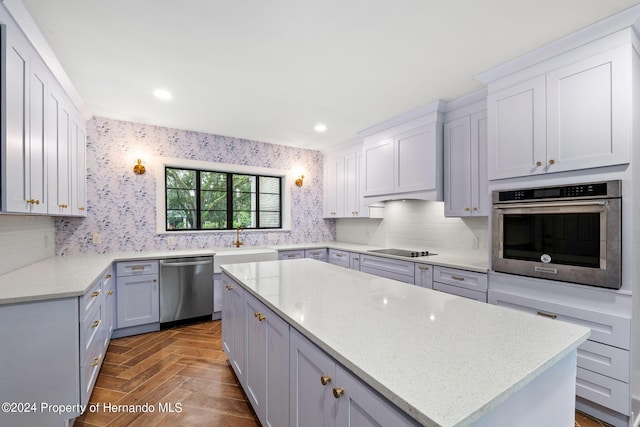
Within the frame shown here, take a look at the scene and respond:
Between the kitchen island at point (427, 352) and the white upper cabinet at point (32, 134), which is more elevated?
the white upper cabinet at point (32, 134)

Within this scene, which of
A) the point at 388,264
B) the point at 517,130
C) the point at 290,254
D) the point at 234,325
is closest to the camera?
the point at 234,325

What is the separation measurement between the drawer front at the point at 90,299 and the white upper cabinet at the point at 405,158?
3.16m

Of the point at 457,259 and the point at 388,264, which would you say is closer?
the point at 457,259

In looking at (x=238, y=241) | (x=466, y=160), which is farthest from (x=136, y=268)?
(x=466, y=160)

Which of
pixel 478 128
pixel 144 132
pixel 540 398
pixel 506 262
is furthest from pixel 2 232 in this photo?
pixel 478 128

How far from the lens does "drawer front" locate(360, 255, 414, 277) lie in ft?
10.5

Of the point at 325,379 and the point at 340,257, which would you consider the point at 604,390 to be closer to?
the point at 325,379

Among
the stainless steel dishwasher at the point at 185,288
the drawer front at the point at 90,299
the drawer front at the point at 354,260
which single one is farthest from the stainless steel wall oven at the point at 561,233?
the stainless steel dishwasher at the point at 185,288

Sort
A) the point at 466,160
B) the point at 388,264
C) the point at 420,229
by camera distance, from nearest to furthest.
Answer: the point at 466,160 < the point at 388,264 < the point at 420,229

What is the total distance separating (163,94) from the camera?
9.42 feet

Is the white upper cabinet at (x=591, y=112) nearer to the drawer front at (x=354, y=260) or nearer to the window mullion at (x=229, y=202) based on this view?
the drawer front at (x=354, y=260)

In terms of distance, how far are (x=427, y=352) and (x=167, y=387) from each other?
222 centimetres

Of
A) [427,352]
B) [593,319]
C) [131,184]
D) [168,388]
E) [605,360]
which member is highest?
[131,184]

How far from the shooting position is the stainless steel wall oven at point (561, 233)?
1810mm
